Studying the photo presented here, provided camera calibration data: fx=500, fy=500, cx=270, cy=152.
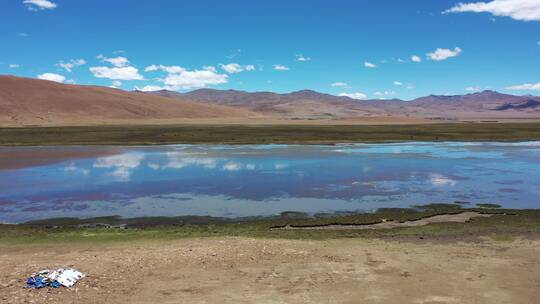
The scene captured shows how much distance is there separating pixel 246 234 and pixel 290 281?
189 inches

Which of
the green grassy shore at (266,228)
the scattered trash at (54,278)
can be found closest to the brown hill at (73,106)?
the green grassy shore at (266,228)

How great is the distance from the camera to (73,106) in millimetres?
122875

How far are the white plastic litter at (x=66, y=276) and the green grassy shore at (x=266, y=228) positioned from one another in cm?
375

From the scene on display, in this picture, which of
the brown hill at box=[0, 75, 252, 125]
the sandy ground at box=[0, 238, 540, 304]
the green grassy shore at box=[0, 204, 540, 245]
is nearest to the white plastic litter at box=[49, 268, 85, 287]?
the sandy ground at box=[0, 238, 540, 304]

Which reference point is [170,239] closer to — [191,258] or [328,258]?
[191,258]

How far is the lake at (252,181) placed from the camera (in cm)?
1938

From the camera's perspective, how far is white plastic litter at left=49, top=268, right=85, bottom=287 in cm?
962

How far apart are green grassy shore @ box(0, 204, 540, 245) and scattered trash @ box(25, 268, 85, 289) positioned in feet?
12.3

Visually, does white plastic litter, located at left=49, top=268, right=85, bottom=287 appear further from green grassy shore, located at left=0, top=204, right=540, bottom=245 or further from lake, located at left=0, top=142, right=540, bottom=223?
lake, located at left=0, top=142, right=540, bottom=223

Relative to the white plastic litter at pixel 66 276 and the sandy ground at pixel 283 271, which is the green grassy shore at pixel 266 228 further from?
the white plastic litter at pixel 66 276

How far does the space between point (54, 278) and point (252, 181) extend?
632 inches

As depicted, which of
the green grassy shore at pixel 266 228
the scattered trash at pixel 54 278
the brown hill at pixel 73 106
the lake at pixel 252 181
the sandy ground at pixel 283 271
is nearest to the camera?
the sandy ground at pixel 283 271

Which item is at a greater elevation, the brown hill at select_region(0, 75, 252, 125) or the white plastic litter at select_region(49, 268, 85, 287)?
the brown hill at select_region(0, 75, 252, 125)

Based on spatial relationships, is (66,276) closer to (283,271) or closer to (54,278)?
(54,278)
